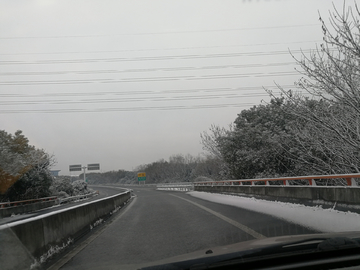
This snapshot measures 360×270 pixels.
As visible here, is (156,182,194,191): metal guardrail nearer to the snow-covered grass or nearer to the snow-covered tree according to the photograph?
the snow-covered tree

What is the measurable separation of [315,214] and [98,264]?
6712mm

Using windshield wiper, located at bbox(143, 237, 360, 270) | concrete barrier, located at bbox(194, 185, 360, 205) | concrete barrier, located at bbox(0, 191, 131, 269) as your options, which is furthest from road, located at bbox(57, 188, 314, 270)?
windshield wiper, located at bbox(143, 237, 360, 270)

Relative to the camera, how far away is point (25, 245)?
18.9 ft

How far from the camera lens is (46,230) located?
6.88m

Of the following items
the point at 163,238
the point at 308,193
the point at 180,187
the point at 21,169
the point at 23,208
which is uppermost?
the point at 21,169

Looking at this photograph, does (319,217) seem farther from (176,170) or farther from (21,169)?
(176,170)

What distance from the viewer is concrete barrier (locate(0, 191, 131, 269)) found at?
5461mm

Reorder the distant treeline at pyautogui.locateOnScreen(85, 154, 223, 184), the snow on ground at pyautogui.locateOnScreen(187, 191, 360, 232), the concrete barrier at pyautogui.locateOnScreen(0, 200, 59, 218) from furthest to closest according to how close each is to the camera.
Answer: the distant treeline at pyautogui.locateOnScreen(85, 154, 223, 184), the concrete barrier at pyautogui.locateOnScreen(0, 200, 59, 218), the snow on ground at pyautogui.locateOnScreen(187, 191, 360, 232)

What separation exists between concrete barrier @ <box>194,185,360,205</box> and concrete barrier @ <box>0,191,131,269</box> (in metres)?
7.37

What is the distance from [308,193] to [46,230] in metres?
8.96

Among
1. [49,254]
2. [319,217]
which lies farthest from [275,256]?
[319,217]

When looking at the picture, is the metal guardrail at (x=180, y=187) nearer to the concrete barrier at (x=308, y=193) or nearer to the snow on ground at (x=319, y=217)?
the concrete barrier at (x=308, y=193)

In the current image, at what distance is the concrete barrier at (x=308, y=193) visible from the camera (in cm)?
945

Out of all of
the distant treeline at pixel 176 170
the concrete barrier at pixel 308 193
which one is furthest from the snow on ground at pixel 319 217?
the distant treeline at pixel 176 170
